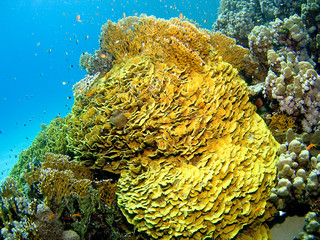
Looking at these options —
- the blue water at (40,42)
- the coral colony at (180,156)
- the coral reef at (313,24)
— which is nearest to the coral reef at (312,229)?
the coral colony at (180,156)

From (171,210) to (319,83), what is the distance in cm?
405

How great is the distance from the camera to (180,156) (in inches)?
129

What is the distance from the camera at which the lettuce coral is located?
9.16ft

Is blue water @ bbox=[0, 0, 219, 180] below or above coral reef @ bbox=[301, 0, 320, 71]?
above

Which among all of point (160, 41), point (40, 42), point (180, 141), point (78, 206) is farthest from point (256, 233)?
point (40, 42)

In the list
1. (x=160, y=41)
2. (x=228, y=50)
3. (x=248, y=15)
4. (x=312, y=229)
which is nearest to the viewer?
(x=312, y=229)

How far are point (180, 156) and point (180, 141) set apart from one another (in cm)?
27

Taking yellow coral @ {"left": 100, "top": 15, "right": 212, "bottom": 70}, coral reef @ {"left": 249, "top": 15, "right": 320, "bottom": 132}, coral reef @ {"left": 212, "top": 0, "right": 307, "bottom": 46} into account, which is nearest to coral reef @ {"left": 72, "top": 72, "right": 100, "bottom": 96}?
yellow coral @ {"left": 100, "top": 15, "right": 212, "bottom": 70}

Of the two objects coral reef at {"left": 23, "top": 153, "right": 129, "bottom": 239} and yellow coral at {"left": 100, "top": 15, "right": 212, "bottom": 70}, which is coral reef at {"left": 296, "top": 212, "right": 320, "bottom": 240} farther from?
yellow coral at {"left": 100, "top": 15, "right": 212, "bottom": 70}

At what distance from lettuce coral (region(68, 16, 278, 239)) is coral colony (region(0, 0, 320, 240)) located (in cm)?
2

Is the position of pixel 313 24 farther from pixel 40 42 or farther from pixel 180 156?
pixel 40 42

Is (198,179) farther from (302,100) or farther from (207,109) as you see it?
(302,100)

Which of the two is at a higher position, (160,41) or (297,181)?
(160,41)

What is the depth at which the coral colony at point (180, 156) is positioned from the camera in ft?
9.22
